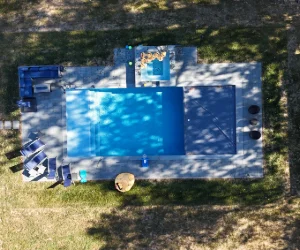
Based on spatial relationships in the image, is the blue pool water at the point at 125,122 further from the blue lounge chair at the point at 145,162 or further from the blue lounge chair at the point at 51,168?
the blue lounge chair at the point at 51,168

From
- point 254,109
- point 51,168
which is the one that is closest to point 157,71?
point 254,109

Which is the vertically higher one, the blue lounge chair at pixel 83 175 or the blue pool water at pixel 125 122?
the blue pool water at pixel 125 122

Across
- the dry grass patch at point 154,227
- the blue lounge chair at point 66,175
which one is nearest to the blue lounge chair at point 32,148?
the blue lounge chair at point 66,175

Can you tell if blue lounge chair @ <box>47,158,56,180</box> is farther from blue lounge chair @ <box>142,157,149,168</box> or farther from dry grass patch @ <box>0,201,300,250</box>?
blue lounge chair @ <box>142,157,149,168</box>

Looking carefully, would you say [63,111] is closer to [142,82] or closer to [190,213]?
[142,82]

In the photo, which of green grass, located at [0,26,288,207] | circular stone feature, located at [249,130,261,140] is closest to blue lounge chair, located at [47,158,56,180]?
green grass, located at [0,26,288,207]
